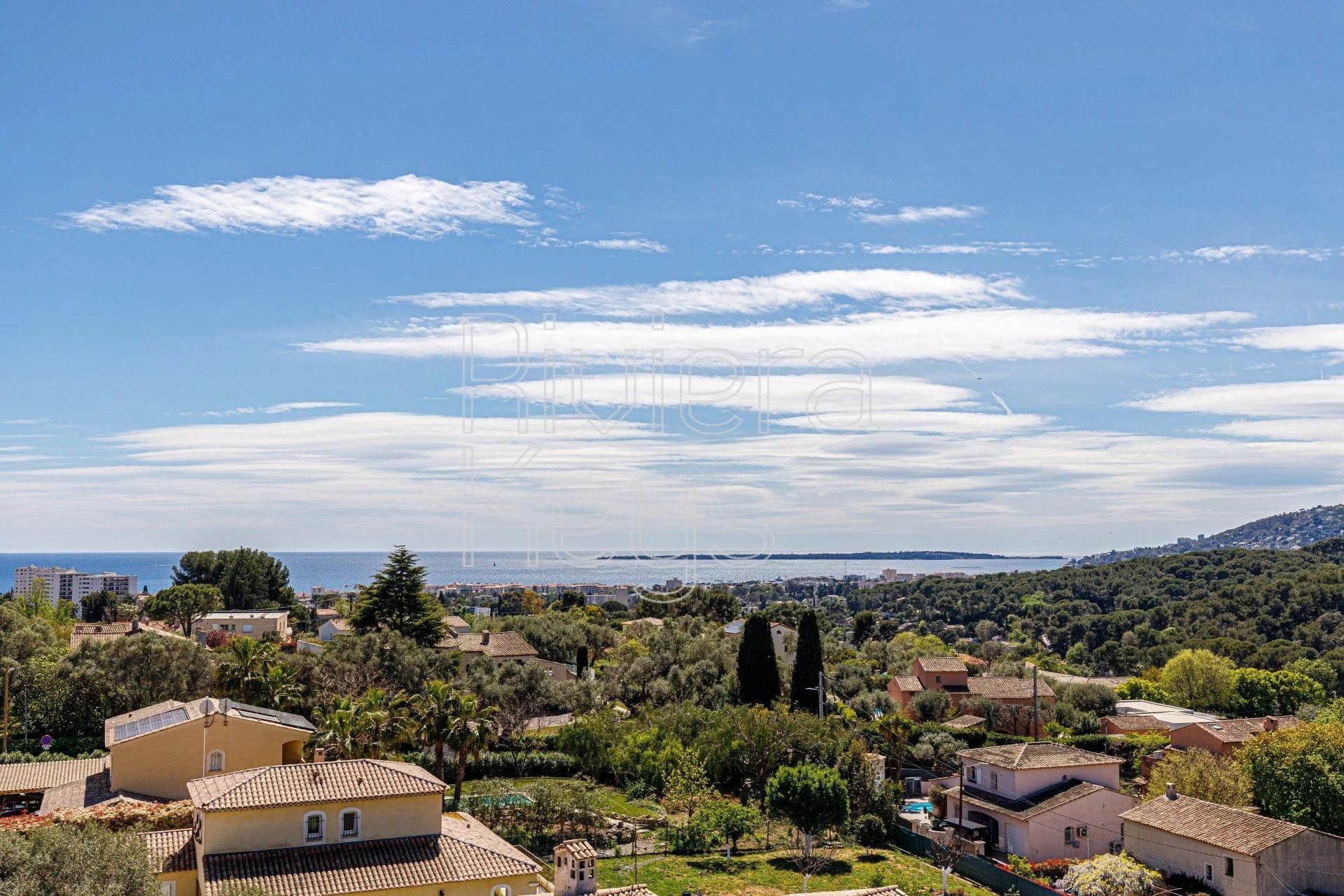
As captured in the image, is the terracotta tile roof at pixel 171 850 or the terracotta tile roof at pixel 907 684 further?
the terracotta tile roof at pixel 907 684

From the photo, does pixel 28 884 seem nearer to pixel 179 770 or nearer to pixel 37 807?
pixel 179 770

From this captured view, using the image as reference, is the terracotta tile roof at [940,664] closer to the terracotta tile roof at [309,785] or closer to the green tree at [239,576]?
the terracotta tile roof at [309,785]

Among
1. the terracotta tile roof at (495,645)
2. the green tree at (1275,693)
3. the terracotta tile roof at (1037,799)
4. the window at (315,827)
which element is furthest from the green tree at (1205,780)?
the terracotta tile roof at (495,645)

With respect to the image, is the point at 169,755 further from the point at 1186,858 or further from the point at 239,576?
the point at 239,576

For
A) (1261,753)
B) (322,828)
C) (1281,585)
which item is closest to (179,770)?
(322,828)

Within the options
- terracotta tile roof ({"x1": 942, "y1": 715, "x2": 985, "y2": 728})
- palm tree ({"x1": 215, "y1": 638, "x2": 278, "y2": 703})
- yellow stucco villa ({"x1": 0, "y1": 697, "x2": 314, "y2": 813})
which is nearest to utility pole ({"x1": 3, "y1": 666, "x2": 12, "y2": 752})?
yellow stucco villa ({"x1": 0, "y1": 697, "x2": 314, "y2": 813})

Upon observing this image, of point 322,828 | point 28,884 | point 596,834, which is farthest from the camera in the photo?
point 596,834
